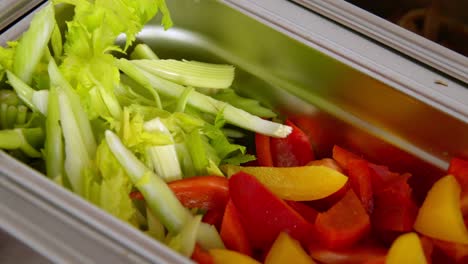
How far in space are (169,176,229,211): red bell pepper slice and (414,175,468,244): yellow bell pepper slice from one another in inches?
13.6

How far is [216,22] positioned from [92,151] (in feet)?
1.37

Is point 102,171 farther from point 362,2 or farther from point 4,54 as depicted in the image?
point 362,2

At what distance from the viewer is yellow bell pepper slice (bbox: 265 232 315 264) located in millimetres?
1082

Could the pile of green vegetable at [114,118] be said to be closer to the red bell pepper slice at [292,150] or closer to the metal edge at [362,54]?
the red bell pepper slice at [292,150]

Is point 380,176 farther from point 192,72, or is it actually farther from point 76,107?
point 76,107

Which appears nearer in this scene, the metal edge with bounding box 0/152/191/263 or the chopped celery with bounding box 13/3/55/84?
the metal edge with bounding box 0/152/191/263

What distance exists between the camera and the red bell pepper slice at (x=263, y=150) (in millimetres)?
1322

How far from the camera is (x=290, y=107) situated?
4.61 feet

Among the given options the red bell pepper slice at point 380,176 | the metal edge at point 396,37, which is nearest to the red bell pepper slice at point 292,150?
the red bell pepper slice at point 380,176

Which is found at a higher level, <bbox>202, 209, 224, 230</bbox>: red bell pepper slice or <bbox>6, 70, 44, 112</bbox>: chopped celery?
<bbox>6, 70, 44, 112</bbox>: chopped celery

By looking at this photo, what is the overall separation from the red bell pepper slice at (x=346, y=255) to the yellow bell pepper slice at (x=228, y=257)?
0.40ft

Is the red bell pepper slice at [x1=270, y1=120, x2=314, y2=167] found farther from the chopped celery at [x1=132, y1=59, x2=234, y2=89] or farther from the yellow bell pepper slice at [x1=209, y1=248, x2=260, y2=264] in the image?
A: the yellow bell pepper slice at [x1=209, y1=248, x2=260, y2=264]

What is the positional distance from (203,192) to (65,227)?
291mm

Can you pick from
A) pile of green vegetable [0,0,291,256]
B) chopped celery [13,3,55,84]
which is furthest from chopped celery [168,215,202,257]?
chopped celery [13,3,55,84]
